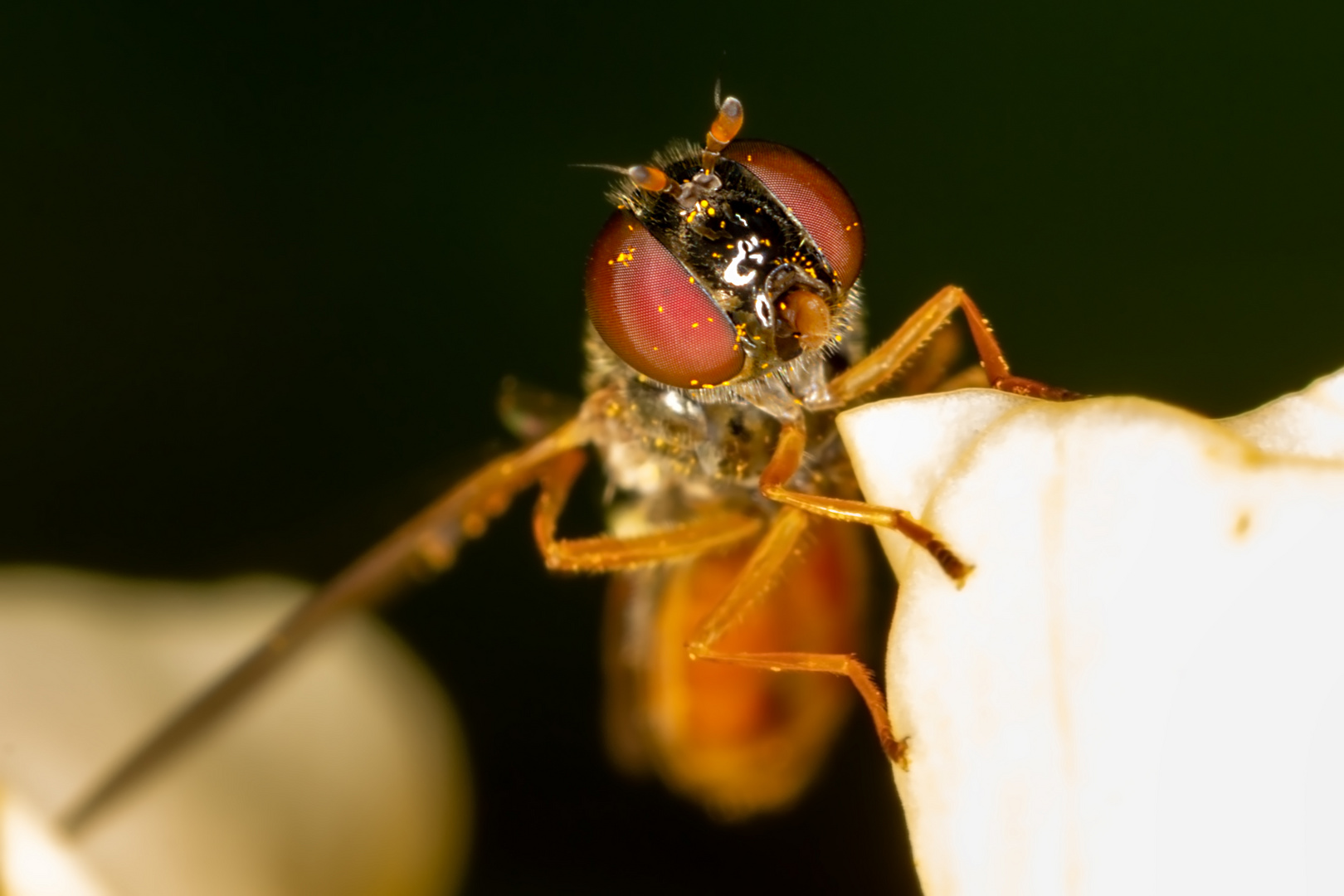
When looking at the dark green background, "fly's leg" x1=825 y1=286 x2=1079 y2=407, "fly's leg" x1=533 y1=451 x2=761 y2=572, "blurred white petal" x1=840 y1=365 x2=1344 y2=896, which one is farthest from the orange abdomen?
"blurred white petal" x1=840 y1=365 x2=1344 y2=896

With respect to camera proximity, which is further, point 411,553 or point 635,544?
point 411,553

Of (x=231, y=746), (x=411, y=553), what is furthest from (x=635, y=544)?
(x=231, y=746)

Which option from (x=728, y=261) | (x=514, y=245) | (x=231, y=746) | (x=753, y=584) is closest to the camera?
(x=728, y=261)

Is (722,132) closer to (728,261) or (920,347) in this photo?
(728,261)

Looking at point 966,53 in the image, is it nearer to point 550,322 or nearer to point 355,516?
point 550,322

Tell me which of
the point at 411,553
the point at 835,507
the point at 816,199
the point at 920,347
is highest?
the point at 816,199

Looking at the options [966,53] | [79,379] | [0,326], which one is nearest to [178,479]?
[79,379]
